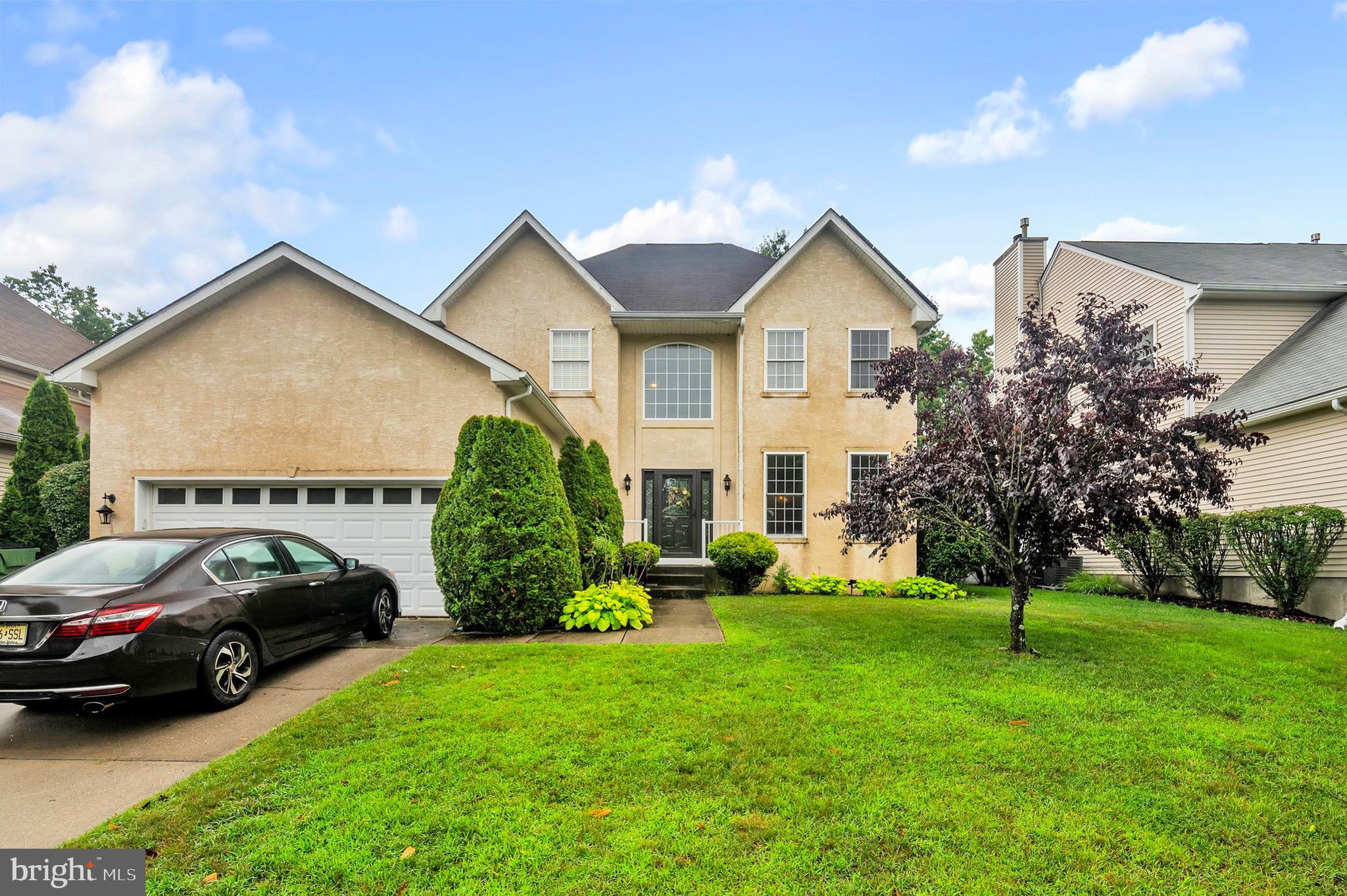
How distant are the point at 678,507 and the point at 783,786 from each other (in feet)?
34.9

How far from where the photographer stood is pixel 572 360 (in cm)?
1354

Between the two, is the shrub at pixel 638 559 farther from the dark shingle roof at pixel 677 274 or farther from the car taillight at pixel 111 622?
the car taillight at pixel 111 622

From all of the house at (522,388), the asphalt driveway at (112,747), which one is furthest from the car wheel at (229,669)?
the house at (522,388)

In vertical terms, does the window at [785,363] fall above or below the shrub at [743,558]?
above

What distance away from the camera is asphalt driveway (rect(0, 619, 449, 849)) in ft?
10.8

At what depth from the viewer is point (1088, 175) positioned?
14.2 metres

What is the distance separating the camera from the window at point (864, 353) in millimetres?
13586

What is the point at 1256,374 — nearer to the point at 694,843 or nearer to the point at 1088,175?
the point at 1088,175

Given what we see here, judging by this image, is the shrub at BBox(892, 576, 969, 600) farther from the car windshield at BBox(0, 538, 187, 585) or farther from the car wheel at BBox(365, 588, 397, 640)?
the car windshield at BBox(0, 538, 187, 585)

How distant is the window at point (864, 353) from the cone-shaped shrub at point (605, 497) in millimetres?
5820

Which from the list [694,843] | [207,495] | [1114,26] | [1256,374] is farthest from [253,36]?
[1256,374]

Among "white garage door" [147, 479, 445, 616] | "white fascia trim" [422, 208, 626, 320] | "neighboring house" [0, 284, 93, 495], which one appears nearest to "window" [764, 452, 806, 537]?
"white fascia trim" [422, 208, 626, 320]

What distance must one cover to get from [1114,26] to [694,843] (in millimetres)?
15421

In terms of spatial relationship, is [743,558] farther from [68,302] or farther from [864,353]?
[68,302]
